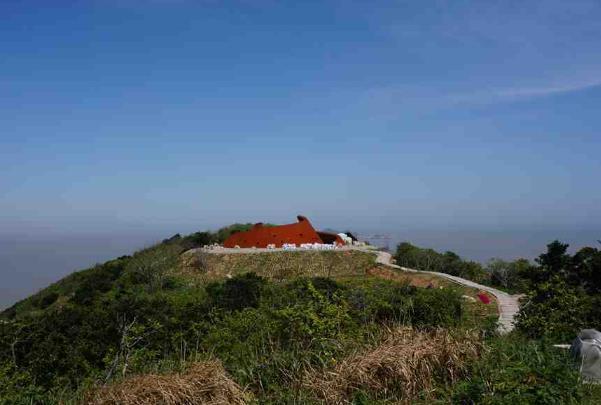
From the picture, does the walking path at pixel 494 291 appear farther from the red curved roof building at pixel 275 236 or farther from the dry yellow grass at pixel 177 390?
the dry yellow grass at pixel 177 390

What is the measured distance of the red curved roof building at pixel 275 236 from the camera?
29.6m

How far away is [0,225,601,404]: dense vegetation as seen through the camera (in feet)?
16.8

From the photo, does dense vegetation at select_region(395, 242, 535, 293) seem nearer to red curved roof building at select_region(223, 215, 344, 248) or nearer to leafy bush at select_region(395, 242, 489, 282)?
leafy bush at select_region(395, 242, 489, 282)

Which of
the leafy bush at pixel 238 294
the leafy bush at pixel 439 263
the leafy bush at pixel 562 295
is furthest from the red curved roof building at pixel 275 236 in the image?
the leafy bush at pixel 562 295

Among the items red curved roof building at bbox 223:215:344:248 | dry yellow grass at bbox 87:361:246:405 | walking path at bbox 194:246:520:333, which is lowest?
walking path at bbox 194:246:520:333

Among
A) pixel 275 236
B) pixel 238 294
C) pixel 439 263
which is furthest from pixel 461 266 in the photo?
pixel 238 294

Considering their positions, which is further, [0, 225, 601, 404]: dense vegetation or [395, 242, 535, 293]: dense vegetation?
[395, 242, 535, 293]: dense vegetation

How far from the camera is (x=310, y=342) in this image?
6.44 m

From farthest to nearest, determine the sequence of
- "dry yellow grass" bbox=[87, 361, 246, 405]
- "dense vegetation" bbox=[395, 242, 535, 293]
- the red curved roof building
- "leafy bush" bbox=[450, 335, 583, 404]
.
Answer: the red curved roof building
"dense vegetation" bbox=[395, 242, 535, 293]
"leafy bush" bbox=[450, 335, 583, 404]
"dry yellow grass" bbox=[87, 361, 246, 405]

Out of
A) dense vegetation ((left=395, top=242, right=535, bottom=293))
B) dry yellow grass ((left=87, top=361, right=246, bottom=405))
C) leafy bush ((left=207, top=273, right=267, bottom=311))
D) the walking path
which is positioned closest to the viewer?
dry yellow grass ((left=87, top=361, right=246, bottom=405))

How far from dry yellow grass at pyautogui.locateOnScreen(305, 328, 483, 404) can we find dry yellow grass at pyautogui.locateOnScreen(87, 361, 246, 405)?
2.68 ft

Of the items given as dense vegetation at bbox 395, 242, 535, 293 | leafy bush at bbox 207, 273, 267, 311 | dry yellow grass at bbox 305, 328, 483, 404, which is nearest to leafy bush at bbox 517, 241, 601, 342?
dry yellow grass at bbox 305, 328, 483, 404

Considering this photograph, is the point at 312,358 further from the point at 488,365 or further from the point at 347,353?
the point at 488,365

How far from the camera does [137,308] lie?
40.5 feet
